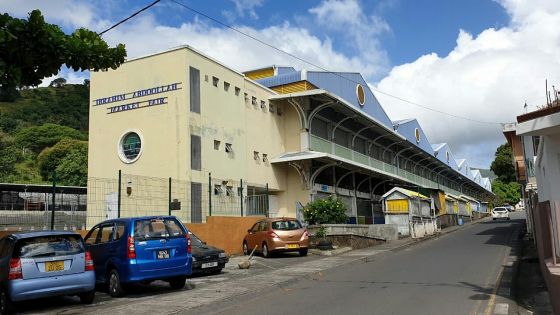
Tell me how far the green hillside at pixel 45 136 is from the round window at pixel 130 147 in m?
24.3

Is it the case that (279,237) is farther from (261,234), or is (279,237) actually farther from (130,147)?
(130,147)

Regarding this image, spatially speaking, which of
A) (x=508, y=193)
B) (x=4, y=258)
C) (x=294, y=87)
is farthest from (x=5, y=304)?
(x=508, y=193)

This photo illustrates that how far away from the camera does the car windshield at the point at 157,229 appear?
1145 cm

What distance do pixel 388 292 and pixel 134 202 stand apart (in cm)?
1228

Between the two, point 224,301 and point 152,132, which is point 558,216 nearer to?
point 224,301

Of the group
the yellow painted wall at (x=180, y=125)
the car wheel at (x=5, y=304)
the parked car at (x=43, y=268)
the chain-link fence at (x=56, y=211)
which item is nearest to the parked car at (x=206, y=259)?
the chain-link fence at (x=56, y=211)

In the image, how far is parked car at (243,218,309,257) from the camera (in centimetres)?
1961

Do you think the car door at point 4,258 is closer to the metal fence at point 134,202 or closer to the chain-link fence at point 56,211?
the chain-link fence at point 56,211

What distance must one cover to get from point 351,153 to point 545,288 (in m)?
24.4

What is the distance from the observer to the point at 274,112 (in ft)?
100

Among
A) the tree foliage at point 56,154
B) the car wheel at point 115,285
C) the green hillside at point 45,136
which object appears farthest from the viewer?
the tree foliage at point 56,154

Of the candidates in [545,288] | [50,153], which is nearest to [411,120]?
[545,288]

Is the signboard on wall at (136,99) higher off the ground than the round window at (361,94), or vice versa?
the round window at (361,94)

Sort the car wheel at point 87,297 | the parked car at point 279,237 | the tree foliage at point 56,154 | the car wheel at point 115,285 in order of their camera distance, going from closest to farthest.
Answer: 1. the car wheel at point 87,297
2. the car wheel at point 115,285
3. the parked car at point 279,237
4. the tree foliage at point 56,154
